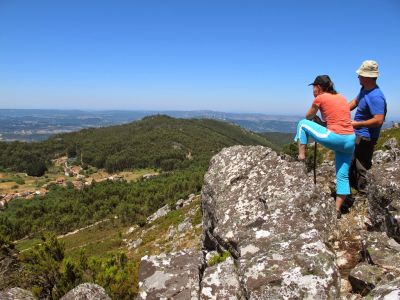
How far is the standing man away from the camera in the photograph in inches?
346

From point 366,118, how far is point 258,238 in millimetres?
4689

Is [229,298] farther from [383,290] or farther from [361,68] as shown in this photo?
[361,68]

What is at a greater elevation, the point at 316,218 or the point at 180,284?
the point at 316,218

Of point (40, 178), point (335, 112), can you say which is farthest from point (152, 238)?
point (40, 178)

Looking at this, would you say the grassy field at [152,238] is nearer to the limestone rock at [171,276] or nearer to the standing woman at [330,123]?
the limestone rock at [171,276]

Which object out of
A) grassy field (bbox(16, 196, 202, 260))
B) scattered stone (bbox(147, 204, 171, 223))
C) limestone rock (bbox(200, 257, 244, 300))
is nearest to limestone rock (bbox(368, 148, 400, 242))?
limestone rock (bbox(200, 257, 244, 300))

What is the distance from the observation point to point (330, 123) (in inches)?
332

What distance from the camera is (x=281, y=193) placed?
8.52 metres

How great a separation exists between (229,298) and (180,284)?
132 cm

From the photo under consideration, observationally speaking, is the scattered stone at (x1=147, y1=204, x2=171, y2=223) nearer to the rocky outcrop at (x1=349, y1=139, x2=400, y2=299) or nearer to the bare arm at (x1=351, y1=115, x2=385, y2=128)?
the bare arm at (x1=351, y1=115, x2=385, y2=128)

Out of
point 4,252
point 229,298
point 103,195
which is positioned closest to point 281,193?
point 229,298

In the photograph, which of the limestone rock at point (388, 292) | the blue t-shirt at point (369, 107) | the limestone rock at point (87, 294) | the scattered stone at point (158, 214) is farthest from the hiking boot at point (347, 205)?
the scattered stone at point (158, 214)

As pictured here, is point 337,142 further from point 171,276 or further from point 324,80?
point 171,276

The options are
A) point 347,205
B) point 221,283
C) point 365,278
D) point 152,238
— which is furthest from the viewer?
point 152,238
